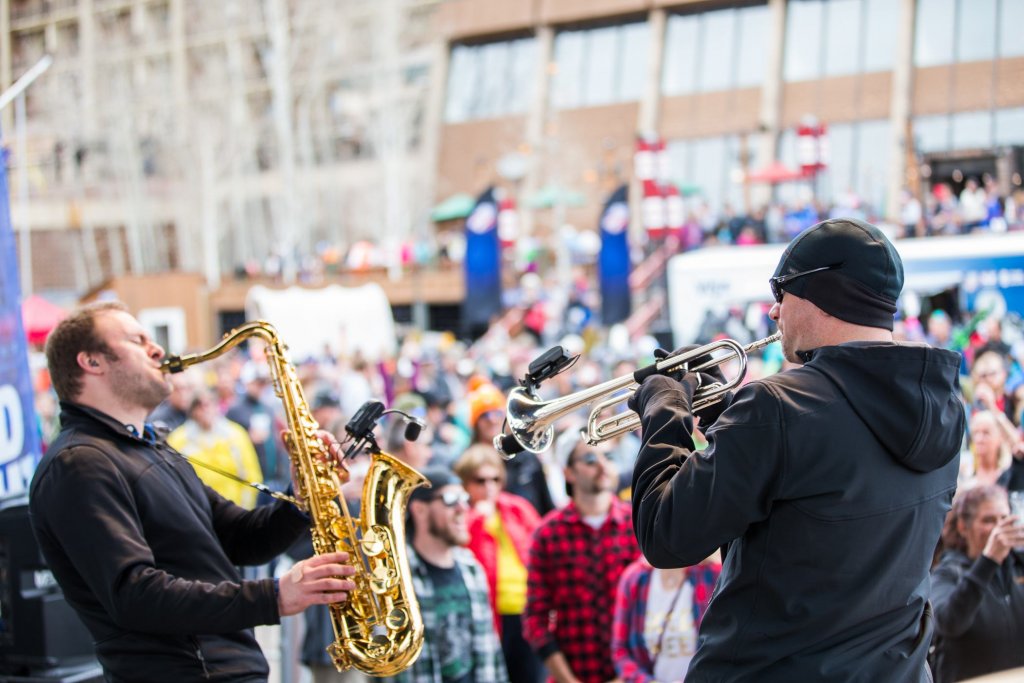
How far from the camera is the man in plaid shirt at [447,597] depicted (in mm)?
4852

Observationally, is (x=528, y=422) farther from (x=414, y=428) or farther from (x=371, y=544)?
(x=371, y=544)

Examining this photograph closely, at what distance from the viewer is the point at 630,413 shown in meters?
2.94

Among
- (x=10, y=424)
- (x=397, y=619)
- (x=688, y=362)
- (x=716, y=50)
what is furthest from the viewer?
(x=716, y=50)

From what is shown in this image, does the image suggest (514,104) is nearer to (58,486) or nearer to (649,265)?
(649,265)

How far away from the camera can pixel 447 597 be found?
4934mm

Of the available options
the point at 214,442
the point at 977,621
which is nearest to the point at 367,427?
the point at 977,621

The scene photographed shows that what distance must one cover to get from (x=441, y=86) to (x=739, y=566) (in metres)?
35.9

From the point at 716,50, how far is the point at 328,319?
729 inches

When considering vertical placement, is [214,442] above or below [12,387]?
below

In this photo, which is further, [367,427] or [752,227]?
[752,227]

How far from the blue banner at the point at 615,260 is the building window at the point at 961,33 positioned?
12229 mm

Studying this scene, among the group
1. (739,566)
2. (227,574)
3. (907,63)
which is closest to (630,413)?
(739,566)

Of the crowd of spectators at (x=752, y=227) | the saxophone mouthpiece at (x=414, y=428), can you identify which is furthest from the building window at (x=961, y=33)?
the saxophone mouthpiece at (x=414, y=428)

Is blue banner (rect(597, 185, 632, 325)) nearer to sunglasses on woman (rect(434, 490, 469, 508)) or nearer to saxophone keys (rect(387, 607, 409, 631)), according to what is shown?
sunglasses on woman (rect(434, 490, 469, 508))
